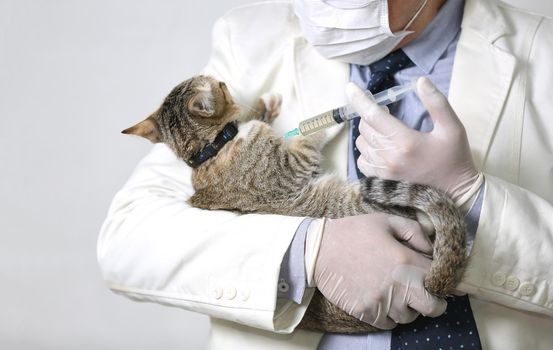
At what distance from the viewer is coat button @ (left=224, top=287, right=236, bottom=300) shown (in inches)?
56.4

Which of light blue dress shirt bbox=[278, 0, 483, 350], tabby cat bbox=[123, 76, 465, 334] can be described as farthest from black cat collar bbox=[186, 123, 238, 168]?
light blue dress shirt bbox=[278, 0, 483, 350]

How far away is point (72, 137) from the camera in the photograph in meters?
2.23

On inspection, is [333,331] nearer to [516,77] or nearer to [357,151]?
[357,151]

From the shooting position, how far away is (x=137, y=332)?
90.5 inches

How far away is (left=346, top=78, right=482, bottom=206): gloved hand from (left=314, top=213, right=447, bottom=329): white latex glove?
0.10 meters

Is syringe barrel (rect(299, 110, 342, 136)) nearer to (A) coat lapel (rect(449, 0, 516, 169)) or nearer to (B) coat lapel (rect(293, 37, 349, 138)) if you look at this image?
(B) coat lapel (rect(293, 37, 349, 138))

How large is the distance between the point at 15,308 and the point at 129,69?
0.81 meters

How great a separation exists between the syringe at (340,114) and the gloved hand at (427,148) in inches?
3.8

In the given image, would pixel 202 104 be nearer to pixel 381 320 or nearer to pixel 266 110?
pixel 266 110

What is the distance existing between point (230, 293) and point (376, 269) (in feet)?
0.96

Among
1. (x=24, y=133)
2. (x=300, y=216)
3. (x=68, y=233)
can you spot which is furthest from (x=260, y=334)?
(x=24, y=133)


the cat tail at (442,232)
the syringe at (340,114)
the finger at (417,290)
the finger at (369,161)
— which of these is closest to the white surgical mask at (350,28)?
the syringe at (340,114)

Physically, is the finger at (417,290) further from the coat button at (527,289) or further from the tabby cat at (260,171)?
the coat button at (527,289)

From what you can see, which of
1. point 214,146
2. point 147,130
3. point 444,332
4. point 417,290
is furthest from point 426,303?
point 147,130
